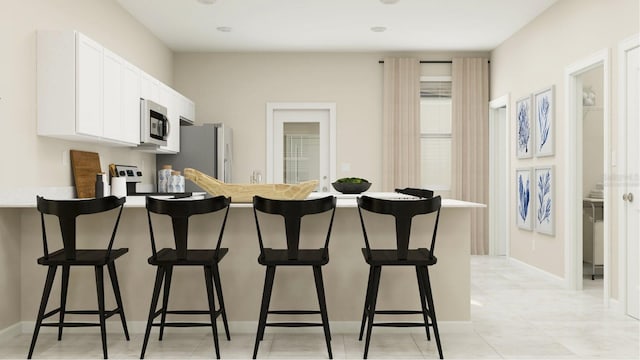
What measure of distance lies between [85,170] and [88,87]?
2.79 ft

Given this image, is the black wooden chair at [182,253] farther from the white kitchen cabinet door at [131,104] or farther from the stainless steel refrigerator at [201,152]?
the stainless steel refrigerator at [201,152]

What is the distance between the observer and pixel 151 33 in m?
6.47

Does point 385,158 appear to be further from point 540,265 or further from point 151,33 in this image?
point 151,33

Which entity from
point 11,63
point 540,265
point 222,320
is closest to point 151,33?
point 11,63

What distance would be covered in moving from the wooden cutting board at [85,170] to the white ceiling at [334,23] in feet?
5.45

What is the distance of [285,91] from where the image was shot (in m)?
7.49

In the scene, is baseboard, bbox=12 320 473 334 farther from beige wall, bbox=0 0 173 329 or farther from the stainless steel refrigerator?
the stainless steel refrigerator

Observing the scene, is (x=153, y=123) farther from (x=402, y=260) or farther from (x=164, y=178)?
(x=402, y=260)

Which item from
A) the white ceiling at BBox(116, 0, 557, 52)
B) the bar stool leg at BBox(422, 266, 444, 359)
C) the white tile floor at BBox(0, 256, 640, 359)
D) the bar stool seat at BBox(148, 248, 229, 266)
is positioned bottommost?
the white tile floor at BBox(0, 256, 640, 359)

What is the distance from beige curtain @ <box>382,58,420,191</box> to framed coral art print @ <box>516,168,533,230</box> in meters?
1.39

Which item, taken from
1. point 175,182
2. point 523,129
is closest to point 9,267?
point 175,182

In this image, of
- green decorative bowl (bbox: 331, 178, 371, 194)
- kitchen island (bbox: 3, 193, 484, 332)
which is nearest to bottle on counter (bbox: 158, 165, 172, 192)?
green decorative bowl (bbox: 331, 178, 371, 194)

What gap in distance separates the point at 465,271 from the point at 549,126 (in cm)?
260

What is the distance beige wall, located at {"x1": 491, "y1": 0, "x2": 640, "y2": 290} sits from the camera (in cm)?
446
